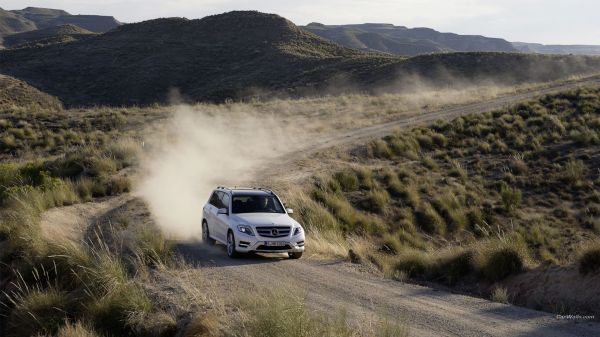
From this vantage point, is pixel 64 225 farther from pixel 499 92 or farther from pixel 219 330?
pixel 499 92

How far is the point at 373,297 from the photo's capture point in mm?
11297

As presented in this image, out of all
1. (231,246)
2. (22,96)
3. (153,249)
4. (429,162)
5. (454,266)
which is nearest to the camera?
(153,249)

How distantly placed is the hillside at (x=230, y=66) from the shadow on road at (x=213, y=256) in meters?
58.1

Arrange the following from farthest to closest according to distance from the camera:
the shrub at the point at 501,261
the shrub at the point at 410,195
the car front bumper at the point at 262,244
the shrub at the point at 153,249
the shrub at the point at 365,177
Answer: the shrub at the point at 365,177 < the shrub at the point at 410,195 < the car front bumper at the point at 262,244 < the shrub at the point at 153,249 < the shrub at the point at 501,261

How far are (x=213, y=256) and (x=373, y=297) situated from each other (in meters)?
5.26

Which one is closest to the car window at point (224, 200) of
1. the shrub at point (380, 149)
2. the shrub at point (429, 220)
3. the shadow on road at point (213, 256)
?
the shadow on road at point (213, 256)

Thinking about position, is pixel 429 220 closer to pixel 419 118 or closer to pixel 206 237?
pixel 206 237

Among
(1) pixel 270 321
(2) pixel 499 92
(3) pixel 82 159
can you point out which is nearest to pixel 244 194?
(1) pixel 270 321

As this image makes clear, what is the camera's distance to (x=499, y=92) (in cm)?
5469

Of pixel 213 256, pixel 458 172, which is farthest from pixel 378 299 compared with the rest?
pixel 458 172

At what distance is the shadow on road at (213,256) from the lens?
14.4 metres

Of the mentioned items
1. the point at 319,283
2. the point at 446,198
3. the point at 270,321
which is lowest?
the point at 446,198

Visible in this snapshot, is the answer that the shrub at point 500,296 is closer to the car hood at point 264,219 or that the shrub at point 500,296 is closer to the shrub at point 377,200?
the car hood at point 264,219

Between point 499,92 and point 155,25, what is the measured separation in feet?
255
